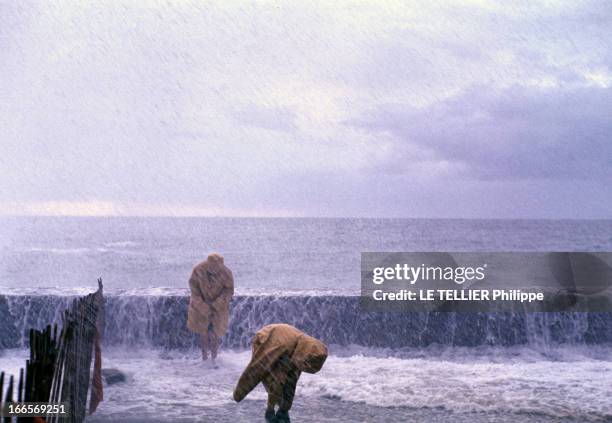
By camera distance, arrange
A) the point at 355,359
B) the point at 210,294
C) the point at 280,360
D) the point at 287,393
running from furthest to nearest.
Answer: the point at 355,359
the point at 210,294
the point at 287,393
the point at 280,360

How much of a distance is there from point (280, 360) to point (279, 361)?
14 mm

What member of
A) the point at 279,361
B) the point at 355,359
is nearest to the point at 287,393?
the point at 279,361

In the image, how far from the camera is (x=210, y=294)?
38.0 feet

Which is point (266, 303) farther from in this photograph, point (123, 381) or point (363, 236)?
point (363, 236)

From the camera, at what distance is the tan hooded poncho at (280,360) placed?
5789 millimetres

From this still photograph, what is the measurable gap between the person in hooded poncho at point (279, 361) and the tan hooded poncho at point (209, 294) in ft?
18.5

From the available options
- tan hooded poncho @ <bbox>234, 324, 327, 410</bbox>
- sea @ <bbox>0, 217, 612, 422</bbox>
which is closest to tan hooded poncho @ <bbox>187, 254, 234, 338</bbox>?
sea @ <bbox>0, 217, 612, 422</bbox>

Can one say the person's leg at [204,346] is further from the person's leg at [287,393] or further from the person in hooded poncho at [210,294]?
the person's leg at [287,393]

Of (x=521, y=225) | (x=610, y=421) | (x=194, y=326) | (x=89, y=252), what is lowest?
(x=610, y=421)

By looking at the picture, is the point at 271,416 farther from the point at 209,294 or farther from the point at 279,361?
the point at 209,294

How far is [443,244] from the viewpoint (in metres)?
63.3

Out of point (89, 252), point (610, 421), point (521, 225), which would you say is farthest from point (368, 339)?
point (521, 225)

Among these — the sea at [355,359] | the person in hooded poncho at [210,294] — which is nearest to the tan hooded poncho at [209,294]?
the person in hooded poncho at [210,294]

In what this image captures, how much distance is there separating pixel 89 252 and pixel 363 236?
90.6ft
